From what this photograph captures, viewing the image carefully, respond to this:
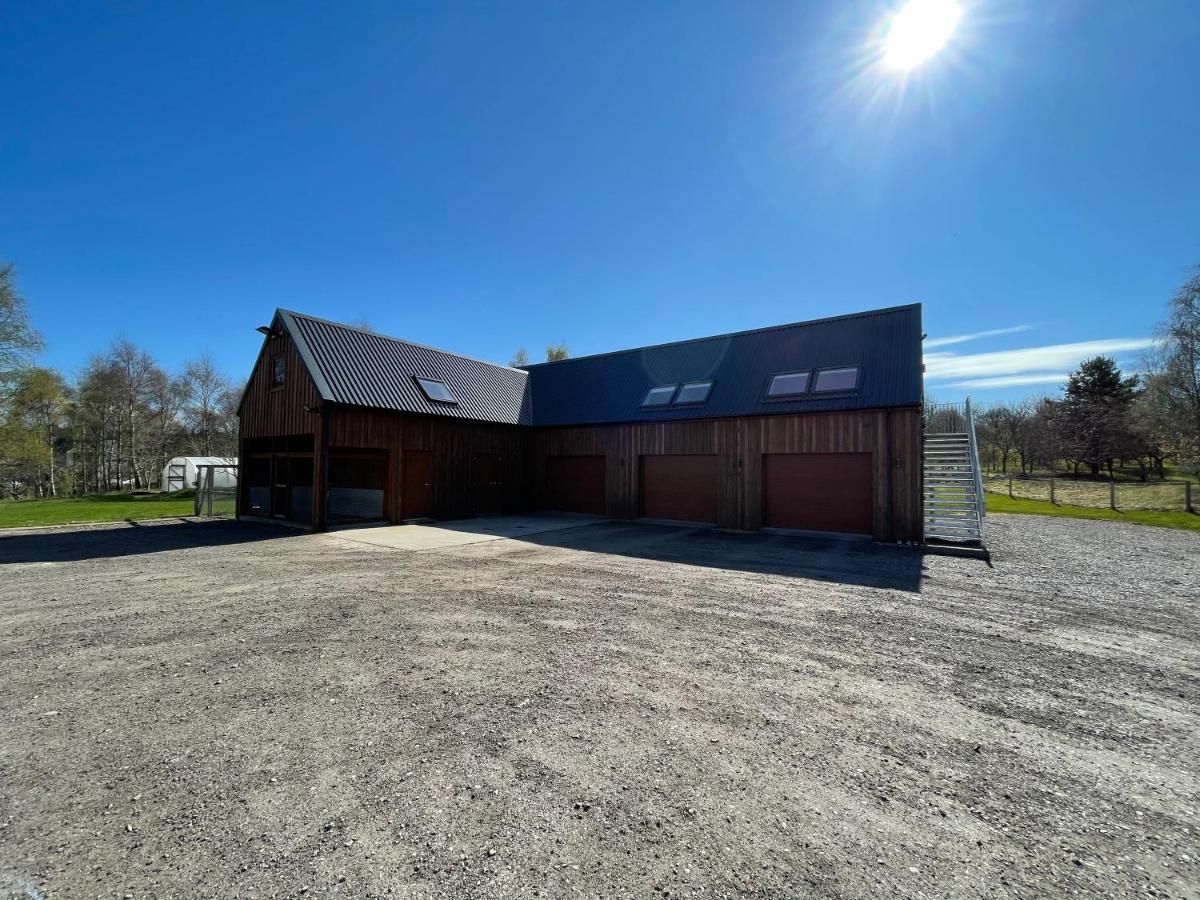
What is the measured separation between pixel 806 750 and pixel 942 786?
27.9 inches

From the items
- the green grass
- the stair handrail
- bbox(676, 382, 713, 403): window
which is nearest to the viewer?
the stair handrail

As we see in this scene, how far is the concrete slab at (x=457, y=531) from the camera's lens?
11391 millimetres

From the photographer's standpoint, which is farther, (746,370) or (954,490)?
(746,370)

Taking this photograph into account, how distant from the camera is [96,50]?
7578 millimetres

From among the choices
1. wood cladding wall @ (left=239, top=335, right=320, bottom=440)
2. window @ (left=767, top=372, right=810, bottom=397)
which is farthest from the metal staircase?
wood cladding wall @ (left=239, top=335, right=320, bottom=440)

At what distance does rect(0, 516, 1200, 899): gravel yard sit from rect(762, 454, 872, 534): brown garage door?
17.6 feet

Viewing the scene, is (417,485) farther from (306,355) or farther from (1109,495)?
(1109,495)

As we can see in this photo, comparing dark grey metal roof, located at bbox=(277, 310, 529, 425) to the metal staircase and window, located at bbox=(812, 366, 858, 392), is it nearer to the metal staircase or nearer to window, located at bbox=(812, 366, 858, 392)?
window, located at bbox=(812, 366, 858, 392)

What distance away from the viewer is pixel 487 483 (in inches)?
667

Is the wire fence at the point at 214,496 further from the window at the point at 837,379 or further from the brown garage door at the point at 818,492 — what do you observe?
the window at the point at 837,379

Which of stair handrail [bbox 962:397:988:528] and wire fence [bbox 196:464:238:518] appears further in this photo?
wire fence [bbox 196:464:238:518]

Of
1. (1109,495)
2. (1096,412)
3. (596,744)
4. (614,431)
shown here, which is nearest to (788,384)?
(614,431)

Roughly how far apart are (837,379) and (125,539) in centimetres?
1796

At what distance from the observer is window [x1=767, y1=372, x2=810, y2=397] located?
13510 mm
